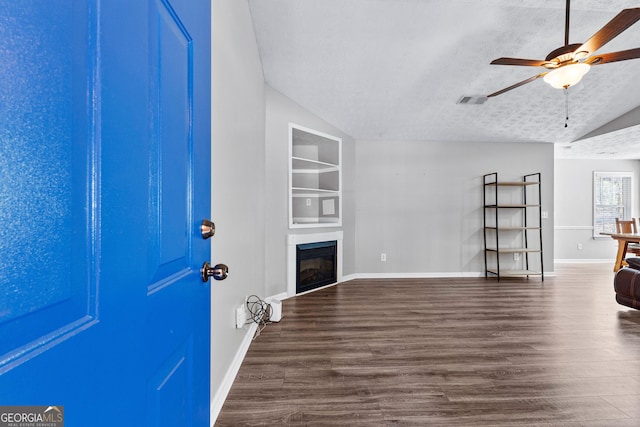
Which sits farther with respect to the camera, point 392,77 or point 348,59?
point 392,77

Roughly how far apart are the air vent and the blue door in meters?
4.17

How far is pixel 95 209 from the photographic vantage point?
0.42 metres

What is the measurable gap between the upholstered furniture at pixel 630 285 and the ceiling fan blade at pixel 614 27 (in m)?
2.53

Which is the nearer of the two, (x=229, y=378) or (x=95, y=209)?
(x=95, y=209)

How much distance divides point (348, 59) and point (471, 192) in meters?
3.46

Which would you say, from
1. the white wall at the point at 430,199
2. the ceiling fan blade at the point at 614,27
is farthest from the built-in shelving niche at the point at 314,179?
the ceiling fan blade at the point at 614,27

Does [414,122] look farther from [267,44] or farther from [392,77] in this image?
[267,44]

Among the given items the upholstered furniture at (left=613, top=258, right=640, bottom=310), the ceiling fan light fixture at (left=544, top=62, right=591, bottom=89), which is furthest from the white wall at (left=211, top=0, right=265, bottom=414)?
the upholstered furniture at (left=613, top=258, right=640, bottom=310)

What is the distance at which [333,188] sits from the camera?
4.69 metres

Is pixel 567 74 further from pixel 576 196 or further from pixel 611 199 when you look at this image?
pixel 611 199

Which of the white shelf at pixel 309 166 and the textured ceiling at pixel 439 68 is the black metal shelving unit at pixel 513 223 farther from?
the white shelf at pixel 309 166

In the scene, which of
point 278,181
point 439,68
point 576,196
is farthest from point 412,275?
point 576,196

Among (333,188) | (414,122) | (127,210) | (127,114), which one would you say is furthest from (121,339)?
(414,122)

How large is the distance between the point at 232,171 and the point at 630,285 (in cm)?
423
